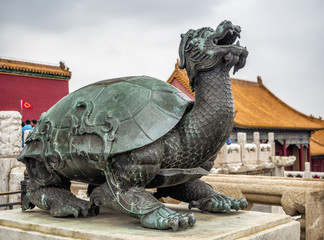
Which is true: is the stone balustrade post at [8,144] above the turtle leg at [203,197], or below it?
above

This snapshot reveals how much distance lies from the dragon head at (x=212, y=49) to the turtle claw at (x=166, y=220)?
0.84 metres

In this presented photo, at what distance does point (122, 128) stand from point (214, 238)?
807mm

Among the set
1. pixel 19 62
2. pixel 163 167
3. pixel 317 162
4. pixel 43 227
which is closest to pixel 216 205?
pixel 163 167

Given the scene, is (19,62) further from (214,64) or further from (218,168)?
(214,64)

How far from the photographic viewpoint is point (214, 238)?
1862mm

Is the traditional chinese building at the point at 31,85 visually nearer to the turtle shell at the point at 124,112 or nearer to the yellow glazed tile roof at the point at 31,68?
the yellow glazed tile roof at the point at 31,68

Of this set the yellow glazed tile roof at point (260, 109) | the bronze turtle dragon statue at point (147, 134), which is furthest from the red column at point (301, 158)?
the bronze turtle dragon statue at point (147, 134)

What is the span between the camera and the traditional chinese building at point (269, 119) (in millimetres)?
17531

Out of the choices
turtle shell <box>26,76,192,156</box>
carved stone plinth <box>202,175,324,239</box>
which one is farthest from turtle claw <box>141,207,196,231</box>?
carved stone plinth <box>202,175,324,239</box>

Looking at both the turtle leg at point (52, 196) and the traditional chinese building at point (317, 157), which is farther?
the traditional chinese building at point (317, 157)

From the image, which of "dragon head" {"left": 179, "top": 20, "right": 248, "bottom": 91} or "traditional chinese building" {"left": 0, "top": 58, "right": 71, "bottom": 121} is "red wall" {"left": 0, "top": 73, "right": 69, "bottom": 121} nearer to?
"traditional chinese building" {"left": 0, "top": 58, "right": 71, "bottom": 121}

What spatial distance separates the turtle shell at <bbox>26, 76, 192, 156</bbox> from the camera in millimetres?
2186

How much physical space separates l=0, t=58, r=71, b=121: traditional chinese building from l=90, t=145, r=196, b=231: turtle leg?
13.9 m

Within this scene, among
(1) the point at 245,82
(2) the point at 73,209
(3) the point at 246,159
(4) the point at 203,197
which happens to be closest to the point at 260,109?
(1) the point at 245,82
